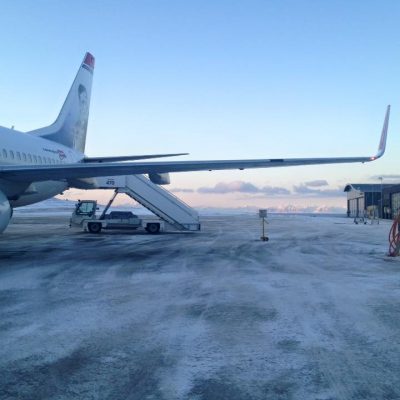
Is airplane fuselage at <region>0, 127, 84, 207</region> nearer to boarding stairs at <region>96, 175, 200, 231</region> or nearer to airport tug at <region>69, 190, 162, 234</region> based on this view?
boarding stairs at <region>96, 175, 200, 231</region>

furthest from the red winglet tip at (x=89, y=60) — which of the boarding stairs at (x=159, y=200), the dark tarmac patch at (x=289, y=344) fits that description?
the dark tarmac patch at (x=289, y=344)

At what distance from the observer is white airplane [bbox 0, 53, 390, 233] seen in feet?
47.4

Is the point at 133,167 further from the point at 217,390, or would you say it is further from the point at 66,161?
the point at 66,161

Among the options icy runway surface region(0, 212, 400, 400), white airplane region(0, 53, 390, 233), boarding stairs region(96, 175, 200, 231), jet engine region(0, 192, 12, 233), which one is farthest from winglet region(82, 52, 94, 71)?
icy runway surface region(0, 212, 400, 400)

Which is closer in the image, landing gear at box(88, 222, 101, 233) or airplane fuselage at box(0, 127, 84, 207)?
airplane fuselage at box(0, 127, 84, 207)

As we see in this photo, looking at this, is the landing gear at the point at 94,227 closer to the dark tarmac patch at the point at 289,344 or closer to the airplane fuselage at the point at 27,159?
the airplane fuselage at the point at 27,159

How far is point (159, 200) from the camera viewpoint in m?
27.2

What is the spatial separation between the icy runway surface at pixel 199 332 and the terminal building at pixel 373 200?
50.4 metres

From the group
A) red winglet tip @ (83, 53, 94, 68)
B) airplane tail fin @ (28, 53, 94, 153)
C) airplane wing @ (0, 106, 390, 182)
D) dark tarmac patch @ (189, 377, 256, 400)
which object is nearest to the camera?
dark tarmac patch @ (189, 377, 256, 400)

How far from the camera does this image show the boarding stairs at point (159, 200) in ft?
87.5

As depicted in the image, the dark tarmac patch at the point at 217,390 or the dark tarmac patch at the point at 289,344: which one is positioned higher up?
the dark tarmac patch at the point at 217,390

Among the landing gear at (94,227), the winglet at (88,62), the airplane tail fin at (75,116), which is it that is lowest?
the landing gear at (94,227)

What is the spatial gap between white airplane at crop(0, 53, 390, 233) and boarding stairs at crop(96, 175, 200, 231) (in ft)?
7.99

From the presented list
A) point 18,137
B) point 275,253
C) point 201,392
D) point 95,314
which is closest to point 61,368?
point 201,392
